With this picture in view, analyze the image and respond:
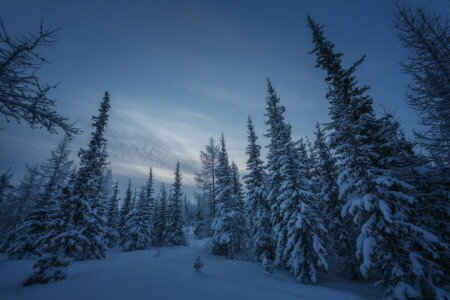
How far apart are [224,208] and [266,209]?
5817 millimetres

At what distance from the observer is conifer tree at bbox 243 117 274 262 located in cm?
2098

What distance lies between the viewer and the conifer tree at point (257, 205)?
826 inches

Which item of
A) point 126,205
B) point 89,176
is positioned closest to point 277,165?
point 89,176

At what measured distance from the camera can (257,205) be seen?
22703 millimetres

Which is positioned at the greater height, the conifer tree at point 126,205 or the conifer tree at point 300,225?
the conifer tree at point 126,205

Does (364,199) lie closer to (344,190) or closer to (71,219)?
(344,190)

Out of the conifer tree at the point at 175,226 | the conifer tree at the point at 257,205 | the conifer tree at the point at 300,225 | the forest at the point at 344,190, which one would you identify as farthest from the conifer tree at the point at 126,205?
the conifer tree at the point at 300,225

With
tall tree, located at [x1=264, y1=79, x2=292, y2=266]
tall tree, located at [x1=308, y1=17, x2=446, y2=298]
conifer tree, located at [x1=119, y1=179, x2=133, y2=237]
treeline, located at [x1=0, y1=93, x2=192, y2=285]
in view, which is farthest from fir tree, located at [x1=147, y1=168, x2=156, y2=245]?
tall tree, located at [x1=308, y1=17, x2=446, y2=298]

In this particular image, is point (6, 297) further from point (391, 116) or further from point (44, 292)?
point (391, 116)

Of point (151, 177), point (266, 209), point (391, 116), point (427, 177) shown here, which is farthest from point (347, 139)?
point (151, 177)

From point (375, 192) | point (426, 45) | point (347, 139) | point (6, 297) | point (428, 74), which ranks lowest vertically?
point (6, 297)

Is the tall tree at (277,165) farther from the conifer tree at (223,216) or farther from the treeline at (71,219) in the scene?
the treeline at (71,219)

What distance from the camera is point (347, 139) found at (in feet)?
41.2

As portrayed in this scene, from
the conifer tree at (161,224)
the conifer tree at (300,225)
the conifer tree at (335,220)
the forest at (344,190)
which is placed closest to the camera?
the forest at (344,190)
